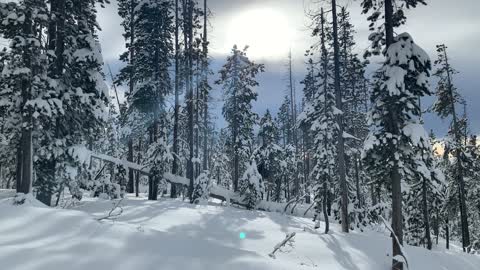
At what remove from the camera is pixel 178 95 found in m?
26.1

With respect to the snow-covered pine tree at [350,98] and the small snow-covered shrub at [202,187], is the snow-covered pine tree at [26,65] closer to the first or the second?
the small snow-covered shrub at [202,187]

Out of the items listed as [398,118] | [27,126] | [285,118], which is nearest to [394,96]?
[398,118]

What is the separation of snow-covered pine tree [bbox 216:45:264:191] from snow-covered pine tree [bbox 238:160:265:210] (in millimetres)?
6854

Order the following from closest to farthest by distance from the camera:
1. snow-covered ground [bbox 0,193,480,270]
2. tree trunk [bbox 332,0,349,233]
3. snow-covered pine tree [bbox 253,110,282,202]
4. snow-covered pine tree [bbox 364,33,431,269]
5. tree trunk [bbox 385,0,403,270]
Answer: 1. snow-covered ground [bbox 0,193,480,270]
2. snow-covered pine tree [bbox 364,33,431,269]
3. tree trunk [bbox 385,0,403,270]
4. tree trunk [bbox 332,0,349,233]
5. snow-covered pine tree [bbox 253,110,282,202]

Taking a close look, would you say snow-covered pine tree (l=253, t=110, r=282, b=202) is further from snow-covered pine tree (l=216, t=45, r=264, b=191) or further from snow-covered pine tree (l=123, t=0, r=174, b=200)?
snow-covered pine tree (l=123, t=0, r=174, b=200)

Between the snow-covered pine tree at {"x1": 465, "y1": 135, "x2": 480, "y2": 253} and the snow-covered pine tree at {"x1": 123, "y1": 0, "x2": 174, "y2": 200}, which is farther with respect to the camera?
the snow-covered pine tree at {"x1": 465, "y1": 135, "x2": 480, "y2": 253}

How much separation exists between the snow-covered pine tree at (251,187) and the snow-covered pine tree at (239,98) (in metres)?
6.85

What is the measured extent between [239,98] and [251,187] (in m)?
10.2

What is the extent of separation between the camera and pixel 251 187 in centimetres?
2566

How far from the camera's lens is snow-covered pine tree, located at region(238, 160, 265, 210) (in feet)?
83.3

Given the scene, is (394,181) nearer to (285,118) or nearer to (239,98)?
(239,98)

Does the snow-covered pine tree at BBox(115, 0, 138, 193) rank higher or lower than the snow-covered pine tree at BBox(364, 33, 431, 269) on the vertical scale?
higher

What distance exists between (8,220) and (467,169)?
33032 millimetres

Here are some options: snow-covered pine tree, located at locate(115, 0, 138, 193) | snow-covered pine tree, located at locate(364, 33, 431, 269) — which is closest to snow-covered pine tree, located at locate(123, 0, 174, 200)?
snow-covered pine tree, located at locate(115, 0, 138, 193)
